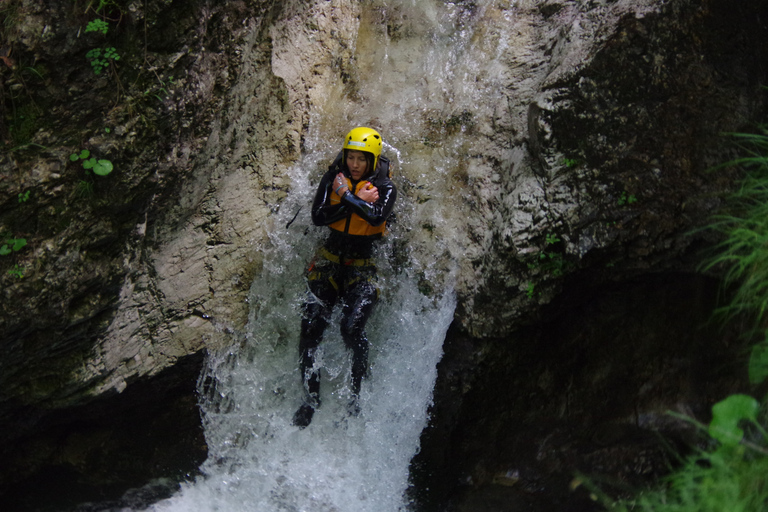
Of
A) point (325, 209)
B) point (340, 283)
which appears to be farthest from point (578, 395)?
point (325, 209)

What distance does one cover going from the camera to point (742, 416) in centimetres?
233

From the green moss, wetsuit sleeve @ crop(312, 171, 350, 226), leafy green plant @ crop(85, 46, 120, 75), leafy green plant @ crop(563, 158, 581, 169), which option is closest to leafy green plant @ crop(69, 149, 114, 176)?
the green moss

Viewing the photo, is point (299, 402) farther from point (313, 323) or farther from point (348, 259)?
point (348, 259)

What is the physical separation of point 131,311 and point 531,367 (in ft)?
9.93

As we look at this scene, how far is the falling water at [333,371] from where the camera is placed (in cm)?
416

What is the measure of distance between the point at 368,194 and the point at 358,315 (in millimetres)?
902

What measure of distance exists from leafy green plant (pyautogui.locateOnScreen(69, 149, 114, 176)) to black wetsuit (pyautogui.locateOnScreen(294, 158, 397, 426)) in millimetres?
1389

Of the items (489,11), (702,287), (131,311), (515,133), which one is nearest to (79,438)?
(131,311)

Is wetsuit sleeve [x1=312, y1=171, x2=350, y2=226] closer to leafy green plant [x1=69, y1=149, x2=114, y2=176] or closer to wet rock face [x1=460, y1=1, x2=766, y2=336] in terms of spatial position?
wet rock face [x1=460, y1=1, x2=766, y2=336]

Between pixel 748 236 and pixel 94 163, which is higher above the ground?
pixel 748 236

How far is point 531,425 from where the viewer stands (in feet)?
12.8

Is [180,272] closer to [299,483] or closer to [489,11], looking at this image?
[299,483]

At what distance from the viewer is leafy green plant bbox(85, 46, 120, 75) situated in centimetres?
326

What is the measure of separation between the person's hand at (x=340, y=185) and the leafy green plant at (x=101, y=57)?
5.26ft
